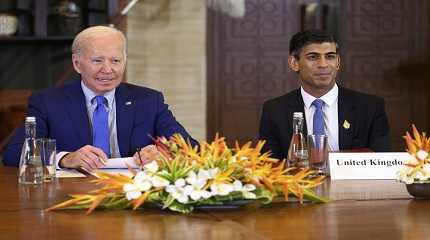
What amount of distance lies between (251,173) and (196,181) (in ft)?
0.47

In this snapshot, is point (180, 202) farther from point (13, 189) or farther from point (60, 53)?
point (60, 53)

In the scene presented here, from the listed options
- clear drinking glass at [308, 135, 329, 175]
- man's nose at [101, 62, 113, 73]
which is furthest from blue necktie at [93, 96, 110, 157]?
clear drinking glass at [308, 135, 329, 175]

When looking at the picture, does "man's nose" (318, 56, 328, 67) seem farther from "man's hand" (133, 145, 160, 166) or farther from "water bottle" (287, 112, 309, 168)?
"man's hand" (133, 145, 160, 166)

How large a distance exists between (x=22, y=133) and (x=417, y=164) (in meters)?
1.70

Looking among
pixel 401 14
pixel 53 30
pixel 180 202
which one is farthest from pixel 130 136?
pixel 401 14

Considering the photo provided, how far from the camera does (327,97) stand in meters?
3.55

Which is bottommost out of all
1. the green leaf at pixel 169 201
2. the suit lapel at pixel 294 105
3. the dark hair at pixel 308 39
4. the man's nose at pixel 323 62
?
the green leaf at pixel 169 201

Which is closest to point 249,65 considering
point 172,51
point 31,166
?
→ point 172,51

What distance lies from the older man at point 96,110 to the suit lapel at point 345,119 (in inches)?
26.4

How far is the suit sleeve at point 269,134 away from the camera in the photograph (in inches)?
139

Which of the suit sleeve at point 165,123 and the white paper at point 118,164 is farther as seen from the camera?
the suit sleeve at point 165,123

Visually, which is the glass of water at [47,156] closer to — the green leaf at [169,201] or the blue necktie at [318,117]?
the green leaf at [169,201]

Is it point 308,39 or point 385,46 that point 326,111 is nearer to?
point 308,39

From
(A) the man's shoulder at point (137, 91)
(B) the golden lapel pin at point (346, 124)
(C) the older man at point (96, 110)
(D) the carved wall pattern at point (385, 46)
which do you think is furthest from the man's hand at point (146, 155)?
(D) the carved wall pattern at point (385, 46)
